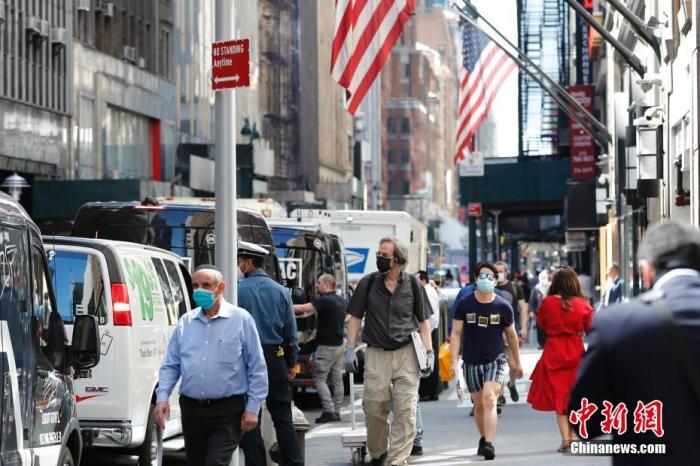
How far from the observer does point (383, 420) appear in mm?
13820

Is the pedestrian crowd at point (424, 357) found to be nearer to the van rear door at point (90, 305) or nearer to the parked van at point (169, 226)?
the van rear door at point (90, 305)

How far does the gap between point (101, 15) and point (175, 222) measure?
117 ft

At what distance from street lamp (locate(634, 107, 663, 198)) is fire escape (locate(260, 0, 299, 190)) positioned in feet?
197

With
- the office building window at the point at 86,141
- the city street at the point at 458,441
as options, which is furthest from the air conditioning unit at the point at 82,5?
the city street at the point at 458,441

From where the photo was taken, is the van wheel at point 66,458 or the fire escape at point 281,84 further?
the fire escape at point 281,84

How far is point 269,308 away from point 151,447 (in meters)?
1.43

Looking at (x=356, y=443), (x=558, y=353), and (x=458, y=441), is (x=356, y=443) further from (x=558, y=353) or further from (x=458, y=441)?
(x=458, y=441)

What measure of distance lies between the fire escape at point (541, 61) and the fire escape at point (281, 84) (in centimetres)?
2297

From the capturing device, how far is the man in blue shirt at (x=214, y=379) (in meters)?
9.89

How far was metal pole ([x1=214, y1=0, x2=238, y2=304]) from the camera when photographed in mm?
12606

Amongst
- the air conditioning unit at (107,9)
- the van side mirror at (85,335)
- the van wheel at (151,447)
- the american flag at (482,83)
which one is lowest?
the van wheel at (151,447)

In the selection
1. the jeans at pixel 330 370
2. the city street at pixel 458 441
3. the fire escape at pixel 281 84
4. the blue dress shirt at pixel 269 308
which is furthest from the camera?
the fire escape at pixel 281 84

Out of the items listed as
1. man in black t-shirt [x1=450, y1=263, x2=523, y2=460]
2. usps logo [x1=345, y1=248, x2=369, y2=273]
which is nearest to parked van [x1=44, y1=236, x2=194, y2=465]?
man in black t-shirt [x1=450, y1=263, x2=523, y2=460]

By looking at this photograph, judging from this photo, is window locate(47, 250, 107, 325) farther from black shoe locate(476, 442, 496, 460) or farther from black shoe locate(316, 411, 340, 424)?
black shoe locate(316, 411, 340, 424)
